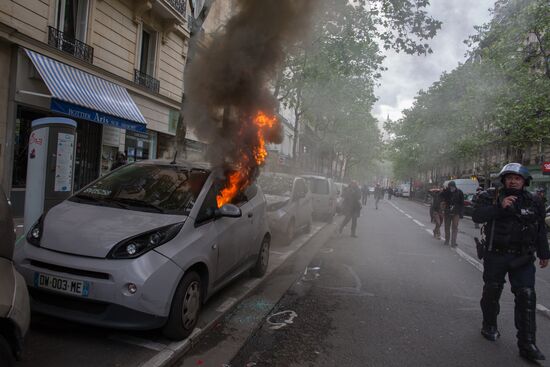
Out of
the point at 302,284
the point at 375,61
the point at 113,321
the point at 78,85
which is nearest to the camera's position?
the point at 113,321

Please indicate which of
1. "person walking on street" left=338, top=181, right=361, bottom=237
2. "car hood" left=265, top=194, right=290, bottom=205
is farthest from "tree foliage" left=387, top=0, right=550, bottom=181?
"car hood" left=265, top=194, right=290, bottom=205

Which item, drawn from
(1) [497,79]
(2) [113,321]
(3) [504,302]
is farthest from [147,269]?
(1) [497,79]

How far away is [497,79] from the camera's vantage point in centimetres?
2150

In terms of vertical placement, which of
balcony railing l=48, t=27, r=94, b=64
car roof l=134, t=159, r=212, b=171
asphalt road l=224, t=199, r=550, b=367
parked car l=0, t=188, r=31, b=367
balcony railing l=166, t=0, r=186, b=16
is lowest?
asphalt road l=224, t=199, r=550, b=367

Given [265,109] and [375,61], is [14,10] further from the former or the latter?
[375,61]

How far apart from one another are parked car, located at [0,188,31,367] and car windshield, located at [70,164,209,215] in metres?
1.58

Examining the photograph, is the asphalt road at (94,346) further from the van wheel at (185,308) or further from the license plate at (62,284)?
the license plate at (62,284)

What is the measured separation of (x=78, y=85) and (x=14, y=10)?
2.12 meters

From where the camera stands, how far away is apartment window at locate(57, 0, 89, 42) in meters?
10.9

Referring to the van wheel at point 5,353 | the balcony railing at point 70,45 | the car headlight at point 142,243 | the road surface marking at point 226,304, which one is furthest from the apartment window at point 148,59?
the van wheel at point 5,353

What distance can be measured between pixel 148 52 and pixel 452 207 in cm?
1174

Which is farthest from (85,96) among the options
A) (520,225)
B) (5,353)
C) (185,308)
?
(520,225)

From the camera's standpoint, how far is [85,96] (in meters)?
10.7

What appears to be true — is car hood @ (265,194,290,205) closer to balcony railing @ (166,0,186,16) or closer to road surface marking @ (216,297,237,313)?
road surface marking @ (216,297,237,313)
